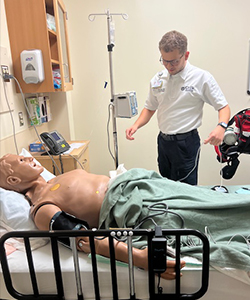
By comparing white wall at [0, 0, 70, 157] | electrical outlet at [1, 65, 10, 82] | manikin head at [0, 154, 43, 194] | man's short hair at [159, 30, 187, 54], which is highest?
man's short hair at [159, 30, 187, 54]

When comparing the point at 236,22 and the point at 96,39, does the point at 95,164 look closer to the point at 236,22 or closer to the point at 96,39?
the point at 96,39

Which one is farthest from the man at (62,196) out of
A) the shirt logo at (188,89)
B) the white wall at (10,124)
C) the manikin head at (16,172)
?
the shirt logo at (188,89)

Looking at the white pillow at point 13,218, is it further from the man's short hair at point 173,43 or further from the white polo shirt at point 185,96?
the man's short hair at point 173,43

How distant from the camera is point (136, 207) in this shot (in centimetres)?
117

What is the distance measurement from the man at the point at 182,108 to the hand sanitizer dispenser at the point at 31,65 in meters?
0.87

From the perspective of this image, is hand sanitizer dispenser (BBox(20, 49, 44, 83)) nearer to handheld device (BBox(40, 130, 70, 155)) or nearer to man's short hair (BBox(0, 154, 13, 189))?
handheld device (BBox(40, 130, 70, 155))

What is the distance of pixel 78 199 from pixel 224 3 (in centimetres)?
246

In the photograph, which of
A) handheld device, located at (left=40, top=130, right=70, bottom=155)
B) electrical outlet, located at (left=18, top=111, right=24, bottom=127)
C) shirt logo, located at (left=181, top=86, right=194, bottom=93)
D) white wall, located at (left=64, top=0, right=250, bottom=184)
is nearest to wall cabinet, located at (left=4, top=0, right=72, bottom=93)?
electrical outlet, located at (left=18, top=111, right=24, bottom=127)

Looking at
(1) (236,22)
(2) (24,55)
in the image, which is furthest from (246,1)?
(2) (24,55)

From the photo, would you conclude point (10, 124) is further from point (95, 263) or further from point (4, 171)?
point (95, 263)

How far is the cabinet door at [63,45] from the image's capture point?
220cm

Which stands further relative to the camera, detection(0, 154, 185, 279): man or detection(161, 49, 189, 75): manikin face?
detection(161, 49, 189, 75): manikin face

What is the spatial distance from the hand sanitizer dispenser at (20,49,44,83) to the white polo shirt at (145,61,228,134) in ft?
3.04

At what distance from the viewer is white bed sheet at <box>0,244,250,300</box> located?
99 cm
